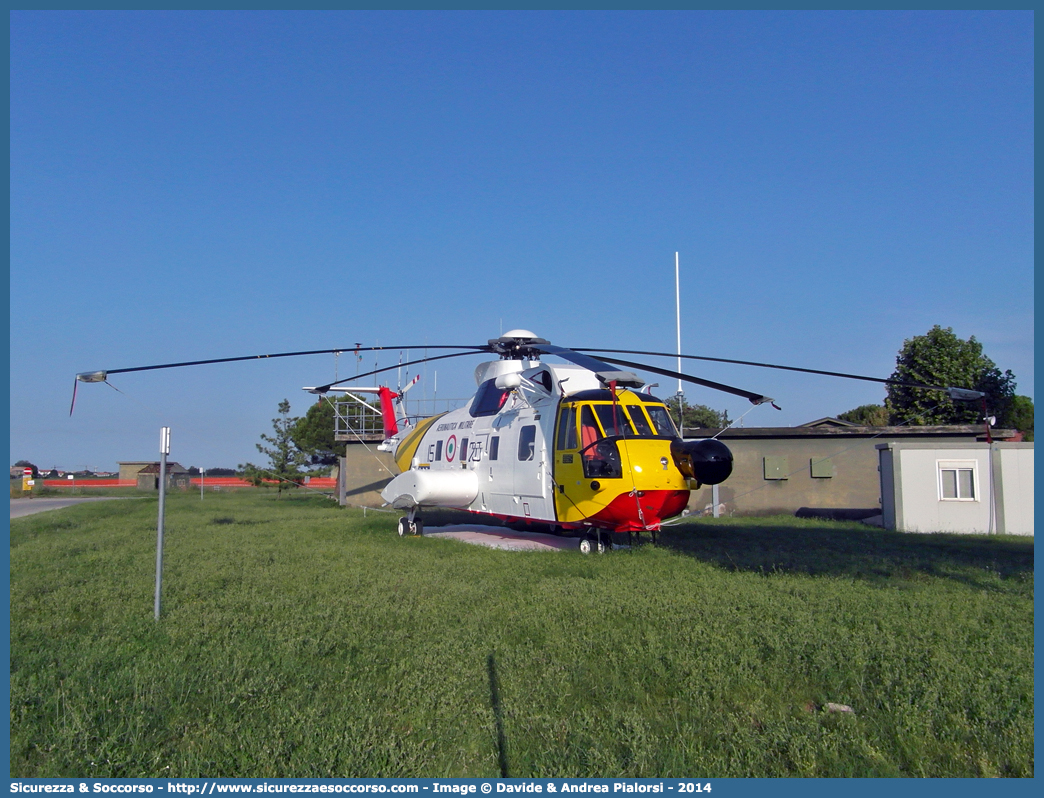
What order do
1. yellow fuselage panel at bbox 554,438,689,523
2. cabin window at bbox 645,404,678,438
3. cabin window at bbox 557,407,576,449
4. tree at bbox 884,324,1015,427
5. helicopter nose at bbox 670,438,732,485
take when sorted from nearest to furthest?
helicopter nose at bbox 670,438,732,485, yellow fuselage panel at bbox 554,438,689,523, cabin window at bbox 645,404,678,438, cabin window at bbox 557,407,576,449, tree at bbox 884,324,1015,427

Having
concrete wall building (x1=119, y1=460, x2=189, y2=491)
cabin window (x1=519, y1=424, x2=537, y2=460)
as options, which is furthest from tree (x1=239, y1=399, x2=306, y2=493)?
cabin window (x1=519, y1=424, x2=537, y2=460)

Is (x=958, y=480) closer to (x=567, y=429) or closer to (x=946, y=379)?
(x=567, y=429)

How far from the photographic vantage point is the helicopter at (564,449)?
37.2 ft

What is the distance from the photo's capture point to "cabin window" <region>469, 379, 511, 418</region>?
626 inches

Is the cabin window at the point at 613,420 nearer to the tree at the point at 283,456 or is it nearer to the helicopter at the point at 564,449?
the helicopter at the point at 564,449

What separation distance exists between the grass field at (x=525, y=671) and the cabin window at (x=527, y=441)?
11.4 feet

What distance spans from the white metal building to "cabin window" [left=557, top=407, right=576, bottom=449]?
9.68 metres

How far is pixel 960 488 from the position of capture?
1742 cm

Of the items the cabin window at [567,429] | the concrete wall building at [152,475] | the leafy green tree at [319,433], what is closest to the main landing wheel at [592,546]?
the cabin window at [567,429]

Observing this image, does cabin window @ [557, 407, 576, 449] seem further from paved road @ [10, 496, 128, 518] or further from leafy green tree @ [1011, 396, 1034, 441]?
leafy green tree @ [1011, 396, 1034, 441]

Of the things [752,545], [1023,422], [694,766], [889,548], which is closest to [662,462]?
[752,545]

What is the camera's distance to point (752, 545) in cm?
1384

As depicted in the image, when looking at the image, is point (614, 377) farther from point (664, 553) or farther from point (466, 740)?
point (466, 740)

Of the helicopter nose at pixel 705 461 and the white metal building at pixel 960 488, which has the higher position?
the helicopter nose at pixel 705 461
